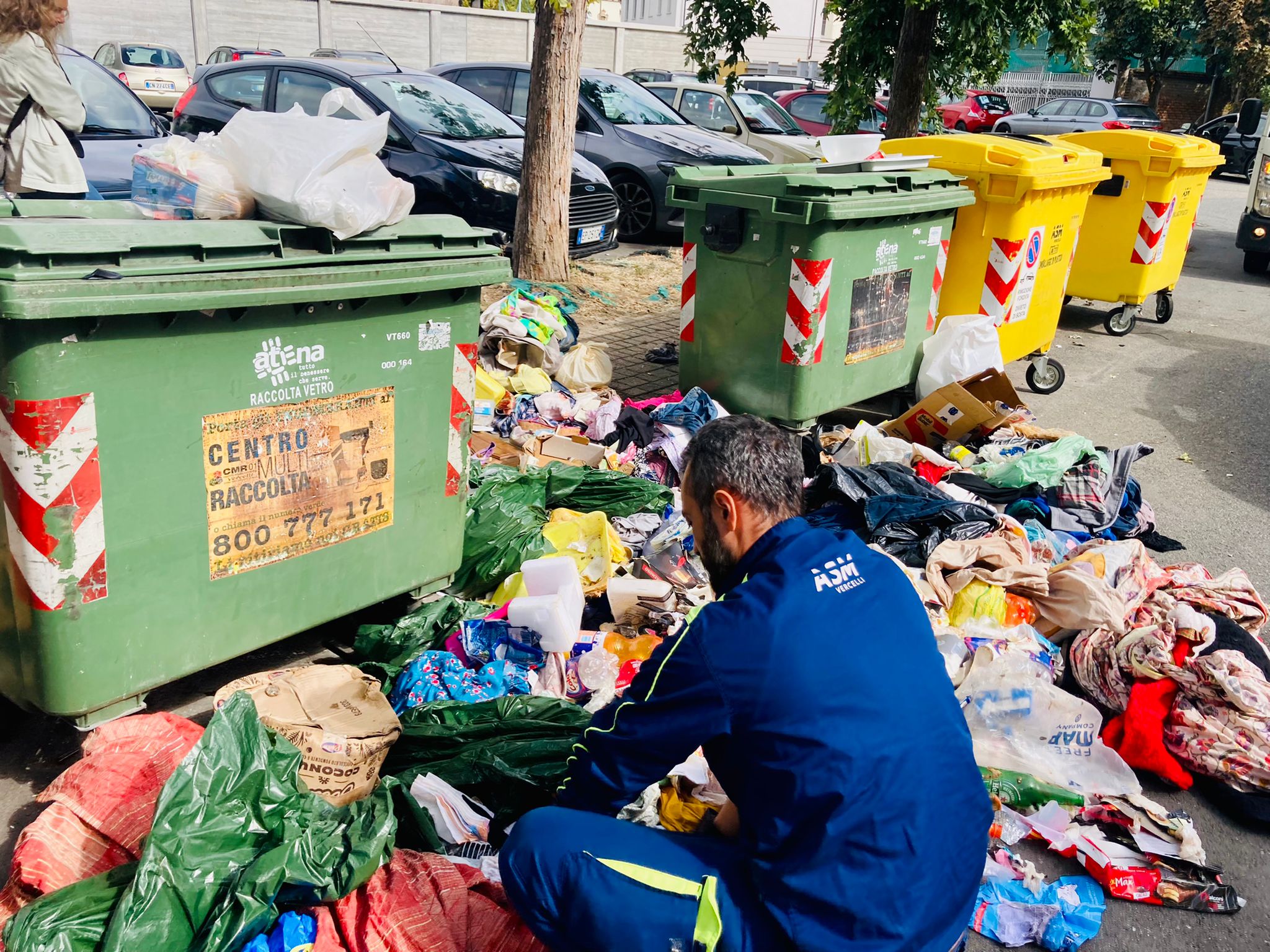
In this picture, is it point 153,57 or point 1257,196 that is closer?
point 1257,196

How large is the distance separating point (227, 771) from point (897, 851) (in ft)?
5.11

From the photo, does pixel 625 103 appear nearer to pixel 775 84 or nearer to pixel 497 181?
pixel 497 181

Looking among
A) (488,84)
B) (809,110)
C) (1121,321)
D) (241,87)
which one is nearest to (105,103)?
(241,87)

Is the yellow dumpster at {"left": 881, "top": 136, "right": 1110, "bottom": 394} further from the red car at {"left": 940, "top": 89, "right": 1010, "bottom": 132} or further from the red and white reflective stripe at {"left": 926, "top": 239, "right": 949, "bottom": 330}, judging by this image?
the red car at {"left": 940, "top": 89, "right": 1010, "bottom": 132}

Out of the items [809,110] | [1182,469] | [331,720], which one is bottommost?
[1182,469]

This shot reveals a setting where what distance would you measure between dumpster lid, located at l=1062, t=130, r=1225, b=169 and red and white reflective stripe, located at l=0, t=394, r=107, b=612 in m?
7.86

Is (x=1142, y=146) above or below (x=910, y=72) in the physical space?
below

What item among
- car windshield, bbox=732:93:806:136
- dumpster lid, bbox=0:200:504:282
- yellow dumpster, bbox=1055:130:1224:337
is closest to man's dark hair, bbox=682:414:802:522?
dumpster lid, bbox=0:200:504:282

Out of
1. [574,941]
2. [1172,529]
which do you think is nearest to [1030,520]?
[1172,529]

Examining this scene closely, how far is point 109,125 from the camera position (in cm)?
717

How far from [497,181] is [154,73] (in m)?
14.9

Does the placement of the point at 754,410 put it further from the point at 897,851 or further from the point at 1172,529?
the point at 897,851

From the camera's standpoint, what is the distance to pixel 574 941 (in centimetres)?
204

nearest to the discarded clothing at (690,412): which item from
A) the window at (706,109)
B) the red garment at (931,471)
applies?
the red garment at (931,471)
